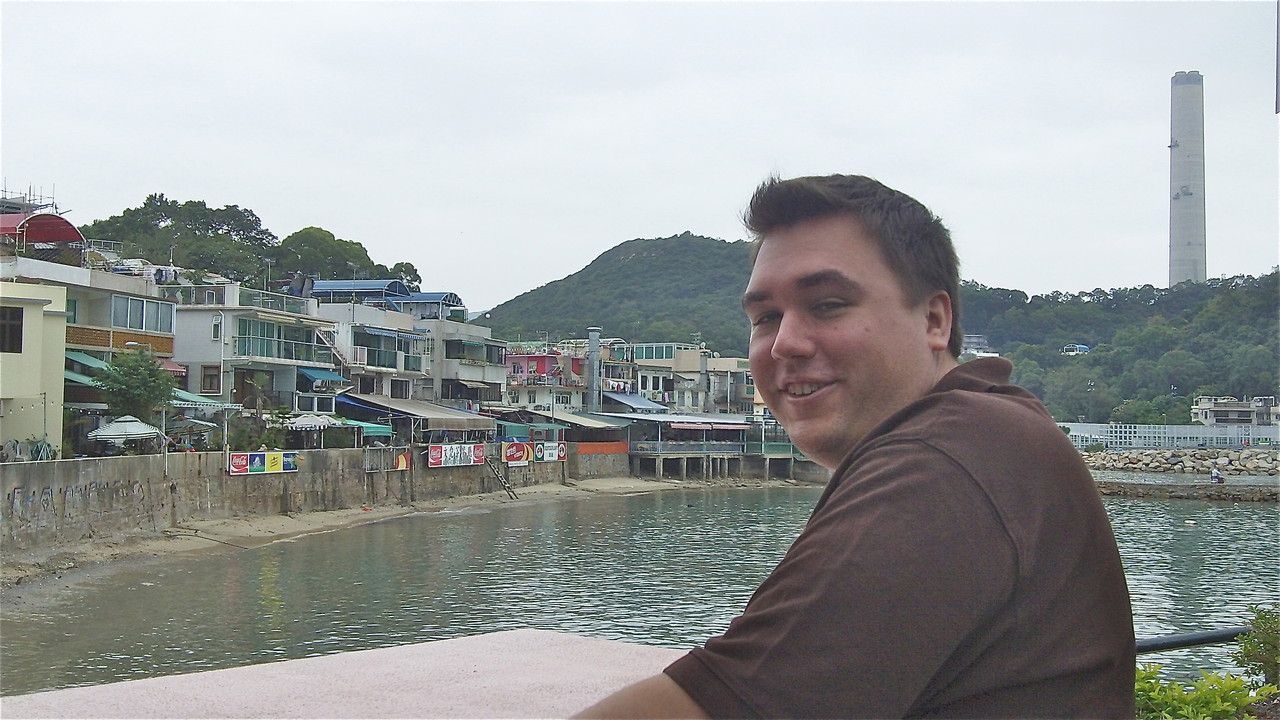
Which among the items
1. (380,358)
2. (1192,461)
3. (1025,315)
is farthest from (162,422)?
(1192,461)

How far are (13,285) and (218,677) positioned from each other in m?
22.3

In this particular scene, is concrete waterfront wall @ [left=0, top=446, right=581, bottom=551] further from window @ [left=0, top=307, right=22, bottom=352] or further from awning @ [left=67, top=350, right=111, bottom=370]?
awning @ [left=67, top=350, right=111, bottom=370]

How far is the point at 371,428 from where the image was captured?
123ft

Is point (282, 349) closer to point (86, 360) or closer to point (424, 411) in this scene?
point (424, 411)

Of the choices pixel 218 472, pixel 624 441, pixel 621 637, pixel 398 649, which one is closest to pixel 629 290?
pixel 624 441

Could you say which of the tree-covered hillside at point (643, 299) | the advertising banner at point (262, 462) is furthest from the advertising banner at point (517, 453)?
the tree-covered hillside at point (643, 299)

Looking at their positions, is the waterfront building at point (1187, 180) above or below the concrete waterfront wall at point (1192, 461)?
above

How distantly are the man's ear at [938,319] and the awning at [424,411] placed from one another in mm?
40489

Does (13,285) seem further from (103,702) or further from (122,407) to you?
(103,702)

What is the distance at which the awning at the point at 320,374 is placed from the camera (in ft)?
125

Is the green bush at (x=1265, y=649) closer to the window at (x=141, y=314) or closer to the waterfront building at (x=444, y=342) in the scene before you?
the window at (x=141, y=314)

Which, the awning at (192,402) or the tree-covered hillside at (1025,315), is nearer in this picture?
the awning at (192,402)

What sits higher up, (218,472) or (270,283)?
(270,283)

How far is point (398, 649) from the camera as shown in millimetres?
6023
